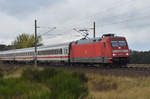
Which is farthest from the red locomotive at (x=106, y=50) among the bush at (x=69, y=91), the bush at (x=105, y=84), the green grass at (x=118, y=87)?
the bush at (x=69, y=91)

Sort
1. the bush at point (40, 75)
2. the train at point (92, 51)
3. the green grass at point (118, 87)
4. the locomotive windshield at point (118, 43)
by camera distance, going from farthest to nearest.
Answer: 1. the locomotive windshield at point (118, 43)
2. the train at point (92, 51)
3. the bush at point (40, 75)
4. the green grass at point (118, 87)

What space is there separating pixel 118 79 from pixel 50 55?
866 inches

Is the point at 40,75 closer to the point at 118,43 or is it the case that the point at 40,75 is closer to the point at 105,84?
the point at 105,84

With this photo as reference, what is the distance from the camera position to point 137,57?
48.0 m

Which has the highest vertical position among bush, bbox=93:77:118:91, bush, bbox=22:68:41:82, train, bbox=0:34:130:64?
train, bbox=0:34:130:64

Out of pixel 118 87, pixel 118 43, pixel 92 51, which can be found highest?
pixel 118 43

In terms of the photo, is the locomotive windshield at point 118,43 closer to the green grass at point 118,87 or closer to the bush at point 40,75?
the green grass at point 118,87

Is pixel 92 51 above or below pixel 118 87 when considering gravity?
above

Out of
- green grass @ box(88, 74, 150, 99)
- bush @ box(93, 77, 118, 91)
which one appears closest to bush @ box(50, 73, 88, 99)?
green grass @ box(88, 74, 150, 99)

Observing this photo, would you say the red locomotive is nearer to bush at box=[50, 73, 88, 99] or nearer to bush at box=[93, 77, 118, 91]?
bush at box=[93, 77, 118, 91]

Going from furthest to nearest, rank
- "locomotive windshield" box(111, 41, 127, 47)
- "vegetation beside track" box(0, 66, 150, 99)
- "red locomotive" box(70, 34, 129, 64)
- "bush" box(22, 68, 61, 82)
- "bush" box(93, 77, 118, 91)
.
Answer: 1. "locomotive windshield" box(111, 41, 127, 47)
2. "red locomotive" box(70, 34, 129, 64)
3. "bush" box(22, 68, 61, 82)
4. "bush" box(93, 77, 118, 91)
5. "vegetation beside track" box(0, 66, 150, 99)

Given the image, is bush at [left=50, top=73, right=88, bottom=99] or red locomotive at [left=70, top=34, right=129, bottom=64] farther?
red locomotive at [left=70, top=34, right=129, bottom=64]

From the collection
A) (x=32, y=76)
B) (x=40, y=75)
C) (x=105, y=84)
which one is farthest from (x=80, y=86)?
(x=32, y=76)

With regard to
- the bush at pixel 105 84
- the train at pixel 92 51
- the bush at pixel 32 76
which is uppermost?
the train at pixel 92 51
